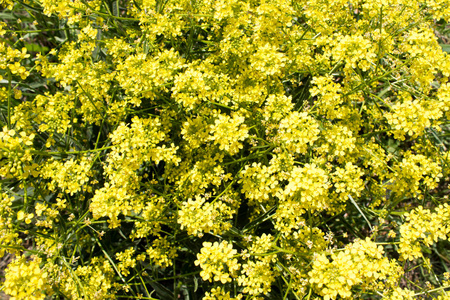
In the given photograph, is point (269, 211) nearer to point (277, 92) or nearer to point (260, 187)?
point (260, 187)

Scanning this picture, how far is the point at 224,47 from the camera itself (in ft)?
9.38

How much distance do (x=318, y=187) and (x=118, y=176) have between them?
1583 mm

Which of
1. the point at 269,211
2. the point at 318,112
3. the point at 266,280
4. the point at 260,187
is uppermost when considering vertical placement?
the point at 318,112

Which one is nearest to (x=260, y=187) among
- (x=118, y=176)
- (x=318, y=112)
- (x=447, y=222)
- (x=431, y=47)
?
(x=318, y=112)

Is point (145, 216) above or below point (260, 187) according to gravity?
below

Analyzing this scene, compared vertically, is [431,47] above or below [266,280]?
above

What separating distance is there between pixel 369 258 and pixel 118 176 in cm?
209

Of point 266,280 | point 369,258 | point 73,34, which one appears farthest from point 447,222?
point 73,34

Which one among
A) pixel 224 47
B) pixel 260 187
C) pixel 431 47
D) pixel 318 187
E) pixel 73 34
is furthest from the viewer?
pixel 73 34

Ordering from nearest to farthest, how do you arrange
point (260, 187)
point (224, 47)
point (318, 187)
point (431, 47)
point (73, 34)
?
1. point (318, 187)
2. point (260, 187)
3. point (431, 47)
4. point (224, 47)
5. point (73, 34)

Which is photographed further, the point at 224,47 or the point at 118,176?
the point at 224,47

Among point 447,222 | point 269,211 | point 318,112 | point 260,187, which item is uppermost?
point 318,112

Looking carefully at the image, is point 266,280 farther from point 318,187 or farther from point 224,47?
point 224,47

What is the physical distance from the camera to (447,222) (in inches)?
98.3
